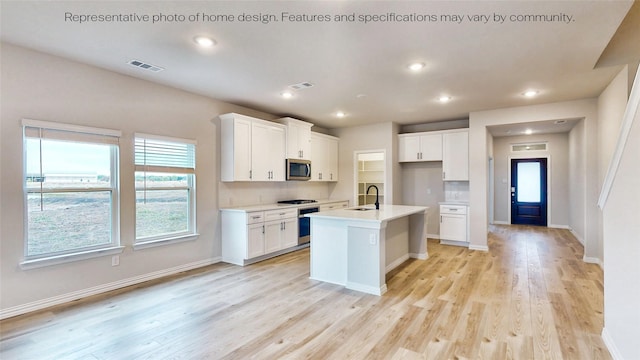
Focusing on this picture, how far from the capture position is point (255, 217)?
4.89 meters

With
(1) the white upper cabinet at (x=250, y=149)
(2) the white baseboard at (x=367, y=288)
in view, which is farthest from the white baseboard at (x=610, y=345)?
(1) the white upper cabinet at (x=250, y=149)

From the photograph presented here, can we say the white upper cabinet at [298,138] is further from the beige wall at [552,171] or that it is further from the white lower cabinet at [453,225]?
the beige wall at [552,171]

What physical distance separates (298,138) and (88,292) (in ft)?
13.1

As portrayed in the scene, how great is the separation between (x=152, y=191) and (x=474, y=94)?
4819 mm

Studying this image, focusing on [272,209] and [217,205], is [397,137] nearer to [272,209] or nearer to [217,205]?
[272,209]

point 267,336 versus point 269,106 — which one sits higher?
point 269,106

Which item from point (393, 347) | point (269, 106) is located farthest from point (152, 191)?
point (393, 347)

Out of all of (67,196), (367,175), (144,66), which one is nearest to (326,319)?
(67,196)

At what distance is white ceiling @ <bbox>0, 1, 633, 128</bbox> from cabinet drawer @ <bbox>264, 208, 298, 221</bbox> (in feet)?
6.17

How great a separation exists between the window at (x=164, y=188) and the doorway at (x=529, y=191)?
8.49 m

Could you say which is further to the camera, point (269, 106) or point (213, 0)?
point (269, 106)

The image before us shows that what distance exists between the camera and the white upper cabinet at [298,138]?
593 cm

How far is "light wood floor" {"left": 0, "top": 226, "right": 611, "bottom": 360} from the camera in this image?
2.40m

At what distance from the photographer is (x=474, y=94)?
469 cm
